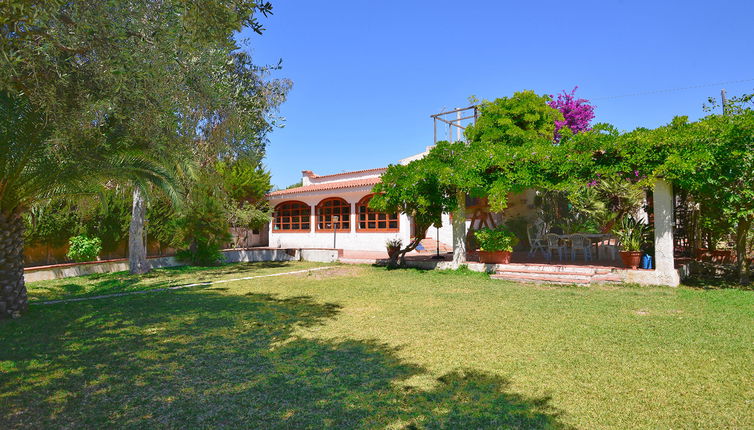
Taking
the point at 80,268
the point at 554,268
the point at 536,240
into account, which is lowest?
the point at 554,268

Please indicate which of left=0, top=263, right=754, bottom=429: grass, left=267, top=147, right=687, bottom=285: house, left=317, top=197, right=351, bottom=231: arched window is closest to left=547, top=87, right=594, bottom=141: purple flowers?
left=267, top=147, right=687, bottom=285: house

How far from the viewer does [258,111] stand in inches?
559

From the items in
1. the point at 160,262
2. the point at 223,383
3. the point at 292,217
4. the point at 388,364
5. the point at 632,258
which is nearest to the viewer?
the point at 223,383

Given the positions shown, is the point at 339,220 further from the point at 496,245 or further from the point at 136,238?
the point at 496,245

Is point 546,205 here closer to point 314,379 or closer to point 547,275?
point 547,275

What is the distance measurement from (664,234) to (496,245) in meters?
4.03

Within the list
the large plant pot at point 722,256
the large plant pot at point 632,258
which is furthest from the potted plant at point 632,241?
the large plant pot at point 722,256

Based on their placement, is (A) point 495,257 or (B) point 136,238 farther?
(B) point 136,238

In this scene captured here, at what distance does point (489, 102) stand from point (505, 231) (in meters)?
10.2

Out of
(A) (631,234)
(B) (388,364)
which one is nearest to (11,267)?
(B) (388,364)

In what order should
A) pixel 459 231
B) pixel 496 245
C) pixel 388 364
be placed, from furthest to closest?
pixel 459 231 < pixel 496 245 < pixel 388 364

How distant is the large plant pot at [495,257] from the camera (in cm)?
1221

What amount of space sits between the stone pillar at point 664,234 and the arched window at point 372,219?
39.4 ft

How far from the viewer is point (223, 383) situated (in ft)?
13.3
